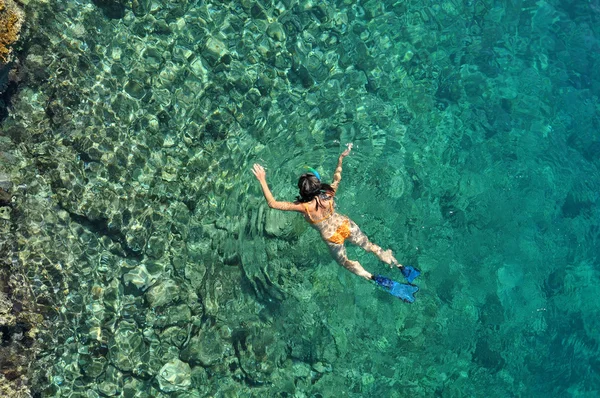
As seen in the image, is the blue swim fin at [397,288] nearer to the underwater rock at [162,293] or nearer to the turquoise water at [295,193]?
the turquoise water at [295,193]

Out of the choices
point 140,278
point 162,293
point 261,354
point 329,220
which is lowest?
point 261,354

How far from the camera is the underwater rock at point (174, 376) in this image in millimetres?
6660

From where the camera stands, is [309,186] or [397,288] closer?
[309,186]

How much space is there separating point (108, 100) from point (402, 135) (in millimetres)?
4989

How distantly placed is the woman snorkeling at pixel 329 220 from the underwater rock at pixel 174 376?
8.62 feet

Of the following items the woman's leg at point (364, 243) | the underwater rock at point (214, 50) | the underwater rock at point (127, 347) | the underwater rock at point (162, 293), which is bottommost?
the underwater rock at point (127, 347)

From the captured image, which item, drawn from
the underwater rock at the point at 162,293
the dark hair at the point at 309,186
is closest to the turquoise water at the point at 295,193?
the underwater rock at the point at 162,293

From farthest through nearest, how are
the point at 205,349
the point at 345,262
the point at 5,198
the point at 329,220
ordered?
the point at 345,262 < the point at 205,349 < the point at 329,220 < the point at 5,198

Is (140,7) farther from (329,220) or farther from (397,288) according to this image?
(397,288)

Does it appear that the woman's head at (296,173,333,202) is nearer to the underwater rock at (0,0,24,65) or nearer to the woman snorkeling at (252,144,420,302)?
the woman snorkeling at (252,144,420,302)

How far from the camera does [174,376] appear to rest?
6703mm

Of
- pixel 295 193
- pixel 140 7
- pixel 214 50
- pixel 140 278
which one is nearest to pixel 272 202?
pixel 295 193

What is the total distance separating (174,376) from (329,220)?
10.1 feet

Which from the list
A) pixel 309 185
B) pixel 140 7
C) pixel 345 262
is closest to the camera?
pixel 309 185
